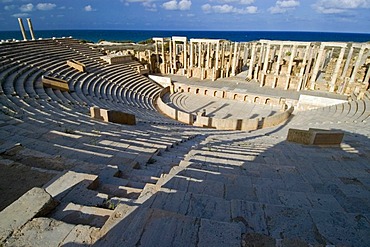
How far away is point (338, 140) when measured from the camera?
7066 mm

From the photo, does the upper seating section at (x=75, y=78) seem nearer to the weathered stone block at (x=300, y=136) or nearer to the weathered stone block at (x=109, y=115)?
the weathered stone block at (x=109, y=115)

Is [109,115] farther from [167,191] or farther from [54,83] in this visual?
[54,83]

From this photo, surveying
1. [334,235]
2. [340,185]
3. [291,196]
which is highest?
[334,235]

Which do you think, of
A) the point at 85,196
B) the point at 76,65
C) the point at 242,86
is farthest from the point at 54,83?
the point at 242,86

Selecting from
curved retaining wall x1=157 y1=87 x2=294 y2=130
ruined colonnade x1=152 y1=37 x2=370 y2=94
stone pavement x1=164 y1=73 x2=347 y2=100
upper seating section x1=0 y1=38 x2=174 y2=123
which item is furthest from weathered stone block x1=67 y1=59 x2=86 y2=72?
ruined colonnade x1=152 y1=37 x2=370 y2=94

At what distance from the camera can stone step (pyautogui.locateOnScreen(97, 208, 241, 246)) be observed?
73.4 inches

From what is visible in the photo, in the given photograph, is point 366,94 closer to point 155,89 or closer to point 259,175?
point 259,175

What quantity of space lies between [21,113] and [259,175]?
26.5 ft

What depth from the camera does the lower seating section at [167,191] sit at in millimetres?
1978

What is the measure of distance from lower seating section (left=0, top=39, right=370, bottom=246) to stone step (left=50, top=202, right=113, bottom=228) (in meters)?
0.01

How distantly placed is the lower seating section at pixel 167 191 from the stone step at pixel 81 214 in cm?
1

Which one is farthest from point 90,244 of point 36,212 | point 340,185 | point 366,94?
point 366,94

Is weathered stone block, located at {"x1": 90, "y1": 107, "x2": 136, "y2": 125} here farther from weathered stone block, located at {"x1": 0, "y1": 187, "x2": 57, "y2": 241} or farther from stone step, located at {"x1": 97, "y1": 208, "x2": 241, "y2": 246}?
stone step, located at {"x1": 97, "y1": 208, "x2": 241, "y2": 246}

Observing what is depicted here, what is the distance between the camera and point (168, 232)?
1.96 m
